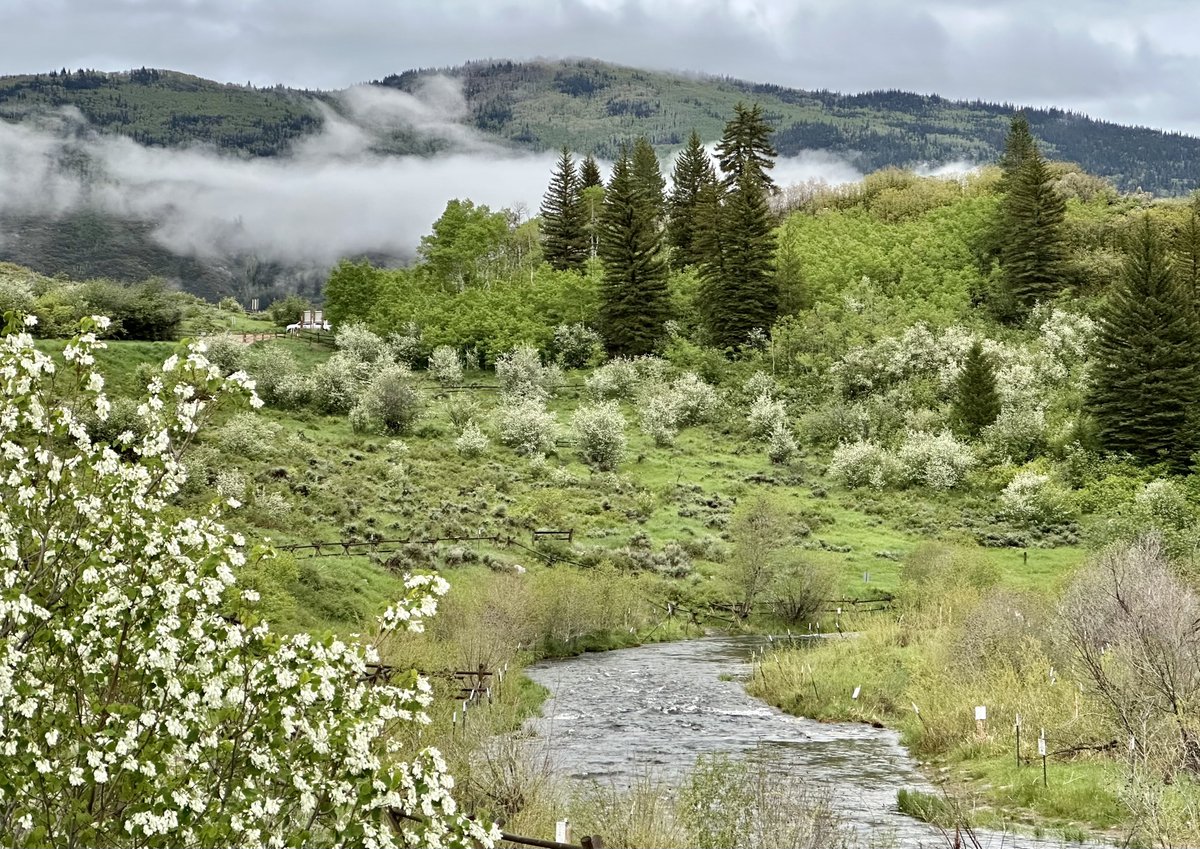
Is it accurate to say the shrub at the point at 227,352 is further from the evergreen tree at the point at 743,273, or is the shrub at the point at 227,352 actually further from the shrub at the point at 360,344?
the evergreen tree at the point at 743,273

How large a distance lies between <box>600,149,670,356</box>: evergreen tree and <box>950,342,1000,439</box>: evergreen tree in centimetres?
2663

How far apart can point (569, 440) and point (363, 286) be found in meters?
39.8

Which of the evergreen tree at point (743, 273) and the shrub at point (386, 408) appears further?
the evergreen tree at point (743, 273)

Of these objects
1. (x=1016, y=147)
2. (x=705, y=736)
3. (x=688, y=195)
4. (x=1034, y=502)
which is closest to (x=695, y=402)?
(x=1034, y=502)

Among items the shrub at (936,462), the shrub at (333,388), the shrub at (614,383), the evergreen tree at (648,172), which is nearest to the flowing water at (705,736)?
the shrub at (936,462)

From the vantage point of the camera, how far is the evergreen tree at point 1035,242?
8469 cm

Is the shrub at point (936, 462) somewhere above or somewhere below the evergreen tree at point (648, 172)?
below

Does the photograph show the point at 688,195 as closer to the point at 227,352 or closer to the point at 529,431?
the point at 529,431

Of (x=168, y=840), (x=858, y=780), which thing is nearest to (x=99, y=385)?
(x=168, y=840)

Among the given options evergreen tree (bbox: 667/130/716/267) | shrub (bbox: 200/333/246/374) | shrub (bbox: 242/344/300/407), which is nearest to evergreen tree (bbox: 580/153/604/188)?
evergreen tree (bbox: 667/130/716/267)

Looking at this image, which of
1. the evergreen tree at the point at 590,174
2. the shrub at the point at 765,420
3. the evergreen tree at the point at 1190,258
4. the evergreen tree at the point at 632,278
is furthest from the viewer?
the evergreen tree at the point at 590,174

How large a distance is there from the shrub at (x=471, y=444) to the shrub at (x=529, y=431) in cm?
212

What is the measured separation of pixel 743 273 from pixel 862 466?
87.2ft

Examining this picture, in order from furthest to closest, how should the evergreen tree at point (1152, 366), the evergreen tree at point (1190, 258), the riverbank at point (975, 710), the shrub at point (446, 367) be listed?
the shrub at point (446, 367) → the evergreen tree at point (1190, 258) → the evergreen tree at point (1152, 366) → the riverbank at point (975, 710)
